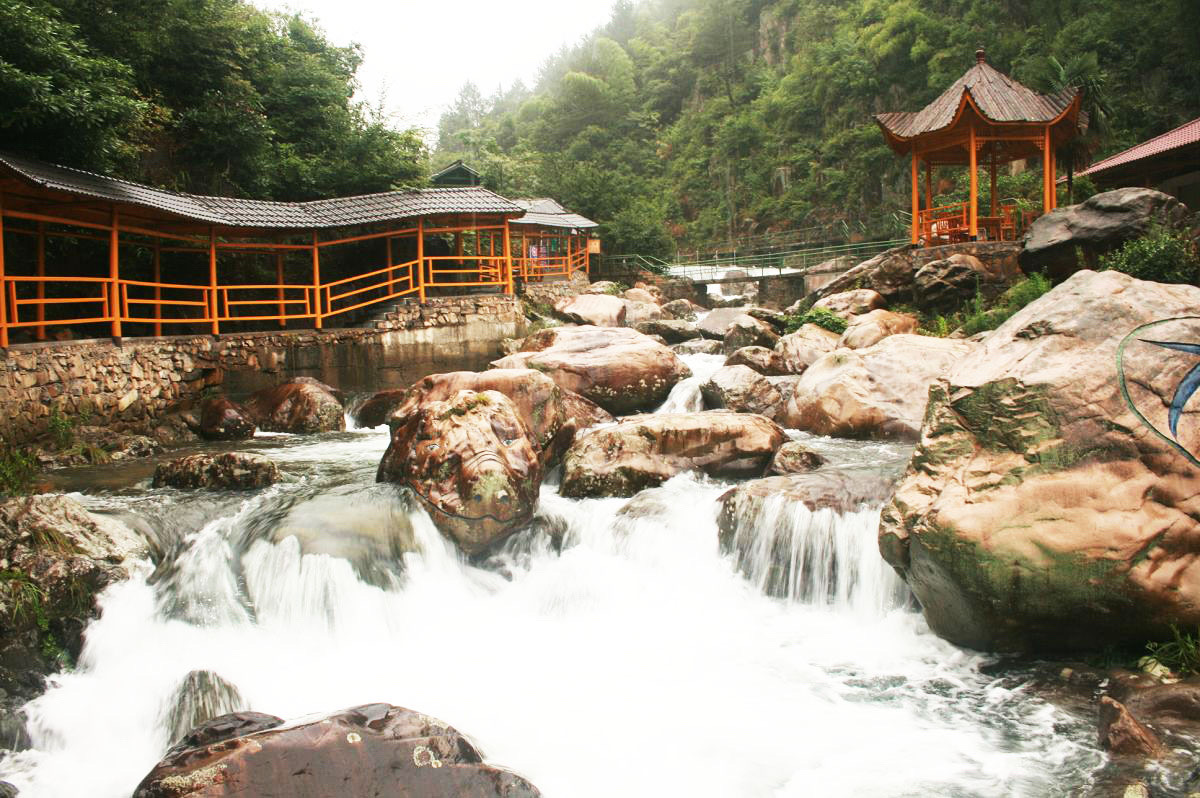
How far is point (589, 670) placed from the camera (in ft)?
21.4

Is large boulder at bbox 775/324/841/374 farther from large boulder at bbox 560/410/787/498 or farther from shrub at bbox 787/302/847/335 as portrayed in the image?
large boulder at bbox 560/410/787/498

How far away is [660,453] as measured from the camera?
10000 millimetres

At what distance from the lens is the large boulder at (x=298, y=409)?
14289mm

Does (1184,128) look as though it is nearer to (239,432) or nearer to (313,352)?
(313,352)

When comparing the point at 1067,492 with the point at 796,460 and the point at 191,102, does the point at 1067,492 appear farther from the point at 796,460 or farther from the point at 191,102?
the point at 191,102

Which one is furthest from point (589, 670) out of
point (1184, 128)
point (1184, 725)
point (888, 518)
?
point (1184, 128)

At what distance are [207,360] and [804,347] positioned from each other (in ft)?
37.4

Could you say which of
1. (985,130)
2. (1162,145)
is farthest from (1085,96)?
(985,130)

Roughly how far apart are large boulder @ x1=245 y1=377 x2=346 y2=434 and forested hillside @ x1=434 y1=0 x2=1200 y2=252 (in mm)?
23622

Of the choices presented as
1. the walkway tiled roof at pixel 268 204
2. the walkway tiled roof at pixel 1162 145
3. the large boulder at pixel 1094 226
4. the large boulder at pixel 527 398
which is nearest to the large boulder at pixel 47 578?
the large boulder at pixel 527 398

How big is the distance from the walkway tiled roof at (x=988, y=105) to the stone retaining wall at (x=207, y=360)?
34.3 feet

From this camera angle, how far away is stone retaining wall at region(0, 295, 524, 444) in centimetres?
1152

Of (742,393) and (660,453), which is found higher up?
(742,393)

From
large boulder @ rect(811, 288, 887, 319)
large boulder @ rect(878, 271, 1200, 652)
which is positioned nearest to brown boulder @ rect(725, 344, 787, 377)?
large boulder @ rect(811, 288, 887, 319)
